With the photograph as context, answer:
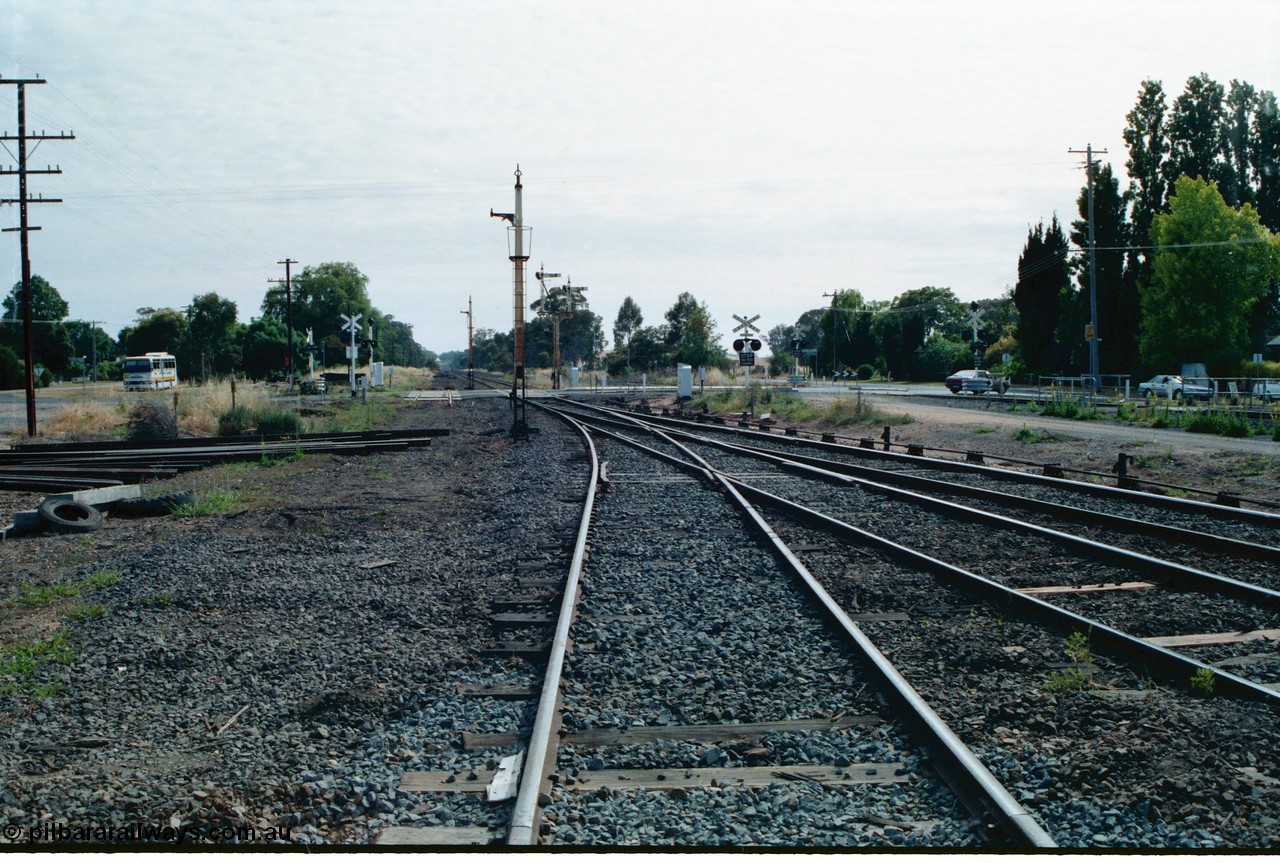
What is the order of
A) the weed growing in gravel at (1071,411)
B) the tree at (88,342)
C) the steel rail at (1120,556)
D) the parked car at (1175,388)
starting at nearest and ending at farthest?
1. the steel rail at (1120,556)
2. the weed growing in gravel at (1071,411)
3. the parked car at (1175,388)
4. the tree at (88,342)

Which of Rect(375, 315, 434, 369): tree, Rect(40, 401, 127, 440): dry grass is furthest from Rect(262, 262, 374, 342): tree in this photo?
Rect(40, 401, 127, 440): dry grass

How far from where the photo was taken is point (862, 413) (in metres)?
29.1

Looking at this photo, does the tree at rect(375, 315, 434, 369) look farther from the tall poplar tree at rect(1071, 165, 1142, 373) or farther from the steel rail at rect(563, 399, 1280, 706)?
the steel rail at rect(563, 399, 1280, 706)

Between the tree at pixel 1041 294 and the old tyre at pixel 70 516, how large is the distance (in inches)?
2333

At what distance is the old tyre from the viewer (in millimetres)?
10375

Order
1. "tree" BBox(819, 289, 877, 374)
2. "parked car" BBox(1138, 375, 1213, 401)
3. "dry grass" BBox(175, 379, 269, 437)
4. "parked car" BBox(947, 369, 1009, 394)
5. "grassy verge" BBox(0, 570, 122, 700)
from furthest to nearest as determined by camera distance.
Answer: "tree" BBox(819, 289, 877, 374) < "parked car" BBox(947, 369, 1009, 394) < "parked car" BBox(1138, 375, 1213, 401) < "dry grass" BBox(175, 379, 269, 437) < "grassy verge" BBox(0, 570, 122, 700)

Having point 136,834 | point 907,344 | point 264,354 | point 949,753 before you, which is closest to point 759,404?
point 949,753

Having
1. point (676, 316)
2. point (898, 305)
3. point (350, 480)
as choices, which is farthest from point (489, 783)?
point (898, 305)

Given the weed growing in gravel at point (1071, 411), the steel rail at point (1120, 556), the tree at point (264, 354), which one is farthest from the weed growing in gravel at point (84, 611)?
the tree at point (264, 354)

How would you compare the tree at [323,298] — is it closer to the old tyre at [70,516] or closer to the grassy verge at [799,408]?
the grassy verge at [799,408]

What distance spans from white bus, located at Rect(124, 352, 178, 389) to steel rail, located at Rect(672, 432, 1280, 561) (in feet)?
161

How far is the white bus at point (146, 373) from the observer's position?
2283 inches

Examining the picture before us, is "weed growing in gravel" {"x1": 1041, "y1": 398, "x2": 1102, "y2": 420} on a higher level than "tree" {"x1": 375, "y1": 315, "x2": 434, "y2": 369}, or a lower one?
lower

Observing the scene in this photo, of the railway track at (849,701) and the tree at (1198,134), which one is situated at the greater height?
the tree at (1198,134)
